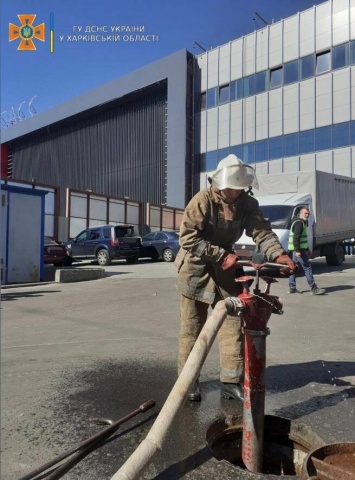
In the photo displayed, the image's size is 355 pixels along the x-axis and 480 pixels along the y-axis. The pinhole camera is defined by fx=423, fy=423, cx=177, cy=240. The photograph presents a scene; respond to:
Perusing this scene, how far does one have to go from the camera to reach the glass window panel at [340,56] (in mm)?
27619

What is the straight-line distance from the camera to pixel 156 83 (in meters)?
37.4

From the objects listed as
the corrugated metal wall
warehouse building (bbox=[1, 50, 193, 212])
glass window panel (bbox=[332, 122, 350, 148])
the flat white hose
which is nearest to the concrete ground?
the flat white hose

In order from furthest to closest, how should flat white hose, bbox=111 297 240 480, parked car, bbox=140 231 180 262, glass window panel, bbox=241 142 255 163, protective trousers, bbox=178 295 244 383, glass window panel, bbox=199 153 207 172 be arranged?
glass window panel, bbox=199 153 207 172 → glass window panel, bbox=241 142 255 163 → parked car, bbox=140 231 180 262 → protective trousers, bbox=178 295 244 383 → flat white hose, bbox=111 297 240 480

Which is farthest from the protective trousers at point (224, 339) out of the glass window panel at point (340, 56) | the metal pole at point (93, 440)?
the glass window panel at point (340, 56)

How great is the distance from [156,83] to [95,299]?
31537 millimetres

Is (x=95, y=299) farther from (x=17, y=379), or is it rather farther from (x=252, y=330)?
(x=252, y=330)

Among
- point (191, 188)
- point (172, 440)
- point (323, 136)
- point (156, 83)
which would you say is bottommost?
point (172, 440)

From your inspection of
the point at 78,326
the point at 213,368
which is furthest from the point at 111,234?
the point at 213,368

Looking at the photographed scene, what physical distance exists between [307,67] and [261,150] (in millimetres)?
6493

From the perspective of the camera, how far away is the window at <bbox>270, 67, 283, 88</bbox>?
31500mm

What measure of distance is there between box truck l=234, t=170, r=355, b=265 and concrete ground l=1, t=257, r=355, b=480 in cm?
547

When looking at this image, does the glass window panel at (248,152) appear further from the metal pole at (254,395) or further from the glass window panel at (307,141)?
the metal pole at (254,395)

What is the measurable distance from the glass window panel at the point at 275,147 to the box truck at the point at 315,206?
1488 cm

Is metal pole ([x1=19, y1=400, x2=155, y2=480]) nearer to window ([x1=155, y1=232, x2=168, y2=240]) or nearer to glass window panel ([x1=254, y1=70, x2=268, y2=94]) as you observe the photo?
window ([x1=155, y1=232, x2=168, y2=240])
